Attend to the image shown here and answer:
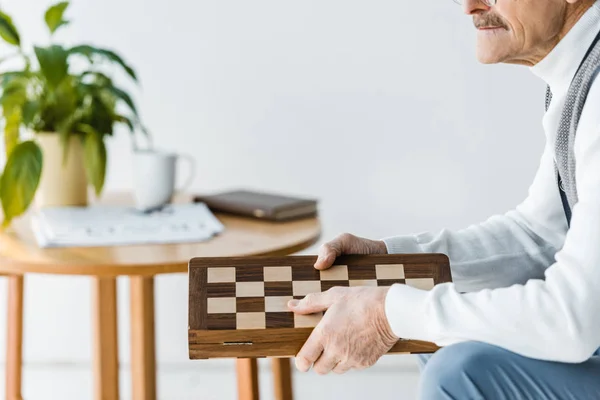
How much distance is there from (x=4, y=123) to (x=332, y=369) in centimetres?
114

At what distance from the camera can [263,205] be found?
6.53 feet

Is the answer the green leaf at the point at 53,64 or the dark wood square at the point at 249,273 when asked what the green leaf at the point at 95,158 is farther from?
the dark wood square at the point at 249,273

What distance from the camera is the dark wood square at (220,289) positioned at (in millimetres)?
1188

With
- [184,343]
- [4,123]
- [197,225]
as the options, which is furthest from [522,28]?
[184,343]

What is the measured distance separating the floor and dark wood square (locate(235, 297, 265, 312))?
146 cm

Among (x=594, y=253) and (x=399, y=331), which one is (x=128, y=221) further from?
(x=594, y=253)

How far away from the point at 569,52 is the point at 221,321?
648 millimetres

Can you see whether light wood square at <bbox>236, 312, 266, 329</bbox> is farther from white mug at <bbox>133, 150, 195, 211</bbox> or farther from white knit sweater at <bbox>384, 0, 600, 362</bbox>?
white mug at <bbox>133, 150, 195, 211</bbox>

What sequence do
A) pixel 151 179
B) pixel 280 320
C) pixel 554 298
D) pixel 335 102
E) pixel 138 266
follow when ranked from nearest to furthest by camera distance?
1. pixel 554 298
2. pixel 280 320
3. pixel 138 266
4. pixel 151 179
5. pixel 335 102

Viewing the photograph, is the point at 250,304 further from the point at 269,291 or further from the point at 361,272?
the point at 361,272

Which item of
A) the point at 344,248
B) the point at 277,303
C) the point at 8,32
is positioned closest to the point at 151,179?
the point at 8,32

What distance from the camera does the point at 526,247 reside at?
1464 mm

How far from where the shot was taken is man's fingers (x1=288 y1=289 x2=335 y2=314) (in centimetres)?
116

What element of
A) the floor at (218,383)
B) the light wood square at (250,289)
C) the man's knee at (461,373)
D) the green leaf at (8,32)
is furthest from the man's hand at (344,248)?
the floor at (218,383)
